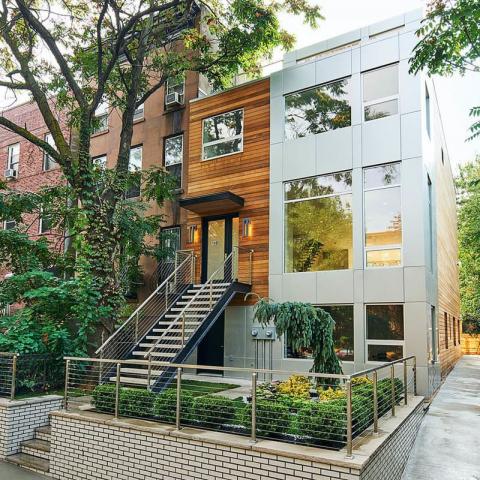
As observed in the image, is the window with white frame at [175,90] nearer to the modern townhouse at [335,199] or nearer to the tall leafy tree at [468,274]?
the modern townhouse at [335,199]

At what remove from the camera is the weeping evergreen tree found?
709 centimetres

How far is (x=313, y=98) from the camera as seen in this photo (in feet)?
39.6

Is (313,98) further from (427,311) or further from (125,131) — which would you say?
(427,311)

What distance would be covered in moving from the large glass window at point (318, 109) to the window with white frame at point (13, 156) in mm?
14341

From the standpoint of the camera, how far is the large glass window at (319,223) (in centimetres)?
1105

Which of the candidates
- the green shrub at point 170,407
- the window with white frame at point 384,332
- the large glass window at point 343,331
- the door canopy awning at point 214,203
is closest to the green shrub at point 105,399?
the green shrub at point 170,407

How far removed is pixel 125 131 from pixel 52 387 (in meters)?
6.62

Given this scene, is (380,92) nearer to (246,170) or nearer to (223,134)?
(246,170)

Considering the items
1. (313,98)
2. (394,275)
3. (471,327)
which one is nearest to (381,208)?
(394,275)

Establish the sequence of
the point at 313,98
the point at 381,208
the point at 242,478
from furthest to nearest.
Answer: the point at 313,98 → the point at 381,208 → the point at 242,478

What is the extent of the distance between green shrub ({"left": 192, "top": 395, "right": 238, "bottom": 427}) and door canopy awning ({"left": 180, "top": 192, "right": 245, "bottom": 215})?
6.76m

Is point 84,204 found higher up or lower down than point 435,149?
lower down

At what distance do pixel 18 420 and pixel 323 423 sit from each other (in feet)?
17.7

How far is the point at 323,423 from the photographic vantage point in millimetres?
5172
